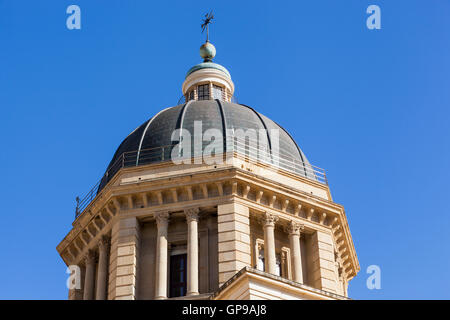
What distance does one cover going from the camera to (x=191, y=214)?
36.7m

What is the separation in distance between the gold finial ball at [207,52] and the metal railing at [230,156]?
1171 cm

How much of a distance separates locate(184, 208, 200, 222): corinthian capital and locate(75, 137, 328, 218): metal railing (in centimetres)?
307

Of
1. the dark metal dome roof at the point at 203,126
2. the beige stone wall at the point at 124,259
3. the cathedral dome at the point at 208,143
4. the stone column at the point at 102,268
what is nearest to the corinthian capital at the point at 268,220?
the cathedral dome at the point at 208,143

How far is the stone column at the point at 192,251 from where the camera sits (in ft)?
115

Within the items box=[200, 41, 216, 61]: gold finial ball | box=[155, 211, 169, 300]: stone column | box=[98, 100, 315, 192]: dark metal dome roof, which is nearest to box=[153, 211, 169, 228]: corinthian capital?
box=[155, 211, 169, 300]: stone column

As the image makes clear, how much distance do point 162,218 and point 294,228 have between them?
6162mm

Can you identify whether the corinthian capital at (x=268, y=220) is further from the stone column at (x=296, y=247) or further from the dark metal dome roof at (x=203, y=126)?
the dark metal dome roof at (x=203, y=126)

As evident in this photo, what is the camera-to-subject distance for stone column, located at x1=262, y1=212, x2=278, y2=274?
35.9 meters

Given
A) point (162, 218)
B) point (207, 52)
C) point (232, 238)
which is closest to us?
point (232, 238)

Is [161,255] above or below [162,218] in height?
below

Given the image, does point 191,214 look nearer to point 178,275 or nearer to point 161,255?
point 161,255

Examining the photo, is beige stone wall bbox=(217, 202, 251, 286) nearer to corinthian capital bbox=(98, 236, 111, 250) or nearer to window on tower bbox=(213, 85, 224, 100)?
corinthian capital bbox=(98, 236, 111, 250)

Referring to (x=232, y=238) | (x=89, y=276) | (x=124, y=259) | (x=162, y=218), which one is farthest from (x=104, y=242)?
(x=232, y=238)
